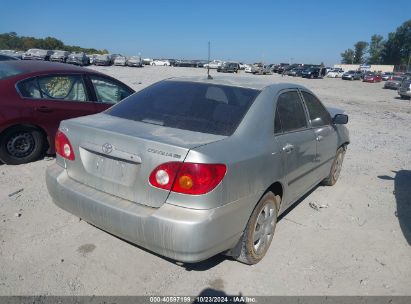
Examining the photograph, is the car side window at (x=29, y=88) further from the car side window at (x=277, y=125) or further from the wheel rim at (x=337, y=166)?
the wheel rim at (x=337, y=166)

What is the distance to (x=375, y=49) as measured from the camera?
438 feet

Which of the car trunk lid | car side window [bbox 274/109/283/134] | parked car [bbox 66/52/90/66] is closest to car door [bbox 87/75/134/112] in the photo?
the car trunk lid

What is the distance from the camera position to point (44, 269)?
291cm

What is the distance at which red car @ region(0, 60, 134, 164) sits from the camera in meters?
4.98

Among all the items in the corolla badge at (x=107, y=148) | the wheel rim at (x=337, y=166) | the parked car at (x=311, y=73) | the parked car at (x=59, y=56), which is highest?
the corolla badge at (x=107, y=148)

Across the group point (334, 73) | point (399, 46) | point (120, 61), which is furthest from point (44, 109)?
point (399, 46)

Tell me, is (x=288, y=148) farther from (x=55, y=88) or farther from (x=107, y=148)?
(x=55, y=88)

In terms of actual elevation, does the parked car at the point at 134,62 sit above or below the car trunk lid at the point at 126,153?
below

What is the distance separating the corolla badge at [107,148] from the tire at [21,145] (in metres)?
3.06

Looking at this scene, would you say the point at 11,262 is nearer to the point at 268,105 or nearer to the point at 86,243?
the point at 86,243

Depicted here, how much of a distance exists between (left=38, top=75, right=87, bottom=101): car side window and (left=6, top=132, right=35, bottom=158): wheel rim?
648 millimetres

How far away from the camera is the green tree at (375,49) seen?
130275 mm

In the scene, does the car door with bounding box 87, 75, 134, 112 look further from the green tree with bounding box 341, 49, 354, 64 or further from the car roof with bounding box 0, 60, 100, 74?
the green tree with bounding box 341, 49, 354, 64

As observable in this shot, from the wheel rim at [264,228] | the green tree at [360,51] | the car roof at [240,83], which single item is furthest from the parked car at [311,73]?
the green tree at [360,51]
